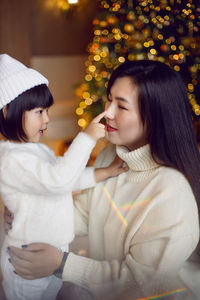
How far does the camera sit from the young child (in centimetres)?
68

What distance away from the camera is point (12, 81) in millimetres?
659

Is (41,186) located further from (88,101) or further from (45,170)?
(88,101)

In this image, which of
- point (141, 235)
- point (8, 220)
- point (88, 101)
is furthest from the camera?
point (88, 101)

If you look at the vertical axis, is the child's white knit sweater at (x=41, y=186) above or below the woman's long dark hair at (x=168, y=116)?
below

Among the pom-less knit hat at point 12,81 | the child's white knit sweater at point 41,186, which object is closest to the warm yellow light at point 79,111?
the child's white knit sweater at point 41,186

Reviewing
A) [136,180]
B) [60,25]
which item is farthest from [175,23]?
[60,25]

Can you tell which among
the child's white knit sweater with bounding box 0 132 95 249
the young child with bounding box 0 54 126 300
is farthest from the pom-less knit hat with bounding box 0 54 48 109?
the child's white knit sweater with bounding box 0 132 95 249

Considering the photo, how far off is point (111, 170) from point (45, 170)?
20 cm

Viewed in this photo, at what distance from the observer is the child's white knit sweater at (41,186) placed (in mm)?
685

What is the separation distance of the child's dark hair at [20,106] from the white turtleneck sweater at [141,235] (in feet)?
0.77

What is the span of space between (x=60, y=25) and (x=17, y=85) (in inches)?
117

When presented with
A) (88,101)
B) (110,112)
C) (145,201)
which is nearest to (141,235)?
(145,201)

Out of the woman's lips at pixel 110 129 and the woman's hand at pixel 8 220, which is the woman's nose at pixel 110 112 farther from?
the woman's hand at pixel 8 220

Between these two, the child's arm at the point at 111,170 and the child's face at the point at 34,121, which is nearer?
the child's face at the point at 34,121
